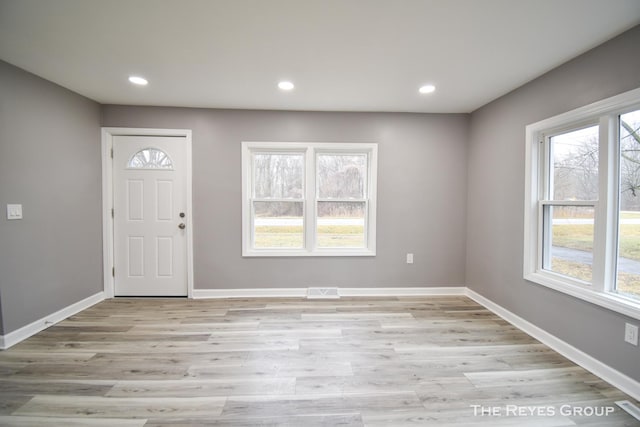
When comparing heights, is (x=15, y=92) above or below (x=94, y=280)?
above

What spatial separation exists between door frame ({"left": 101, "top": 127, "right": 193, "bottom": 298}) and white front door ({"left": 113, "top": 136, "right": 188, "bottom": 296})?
0.05 m

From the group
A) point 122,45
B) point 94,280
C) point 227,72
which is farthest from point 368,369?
point 94,280

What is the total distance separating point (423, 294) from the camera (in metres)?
3.47

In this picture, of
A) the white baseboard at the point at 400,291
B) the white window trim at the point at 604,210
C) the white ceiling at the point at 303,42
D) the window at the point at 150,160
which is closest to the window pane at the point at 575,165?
the white window trim at the point at 604,210

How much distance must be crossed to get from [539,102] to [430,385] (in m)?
2.65

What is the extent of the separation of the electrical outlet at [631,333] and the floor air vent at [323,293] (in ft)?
8.15

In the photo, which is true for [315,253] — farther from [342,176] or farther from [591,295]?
[591,295]

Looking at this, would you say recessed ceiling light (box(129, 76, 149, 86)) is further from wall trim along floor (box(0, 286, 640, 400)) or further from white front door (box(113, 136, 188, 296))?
wall trim along floor (box(0, 286, 640, 400))

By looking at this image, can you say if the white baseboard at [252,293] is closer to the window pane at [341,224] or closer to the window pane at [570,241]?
the window pane at [341,224]

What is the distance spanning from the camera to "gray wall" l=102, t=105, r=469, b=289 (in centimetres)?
331

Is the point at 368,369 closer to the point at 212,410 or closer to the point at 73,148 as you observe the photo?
the point at 212,410

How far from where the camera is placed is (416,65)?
87.0 inches

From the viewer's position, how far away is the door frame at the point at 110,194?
3.21 meters

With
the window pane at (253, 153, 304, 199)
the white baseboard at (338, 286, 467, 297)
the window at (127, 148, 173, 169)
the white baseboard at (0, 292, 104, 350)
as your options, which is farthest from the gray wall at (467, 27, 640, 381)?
the white baseboard at (0, 292, 104, 350)
